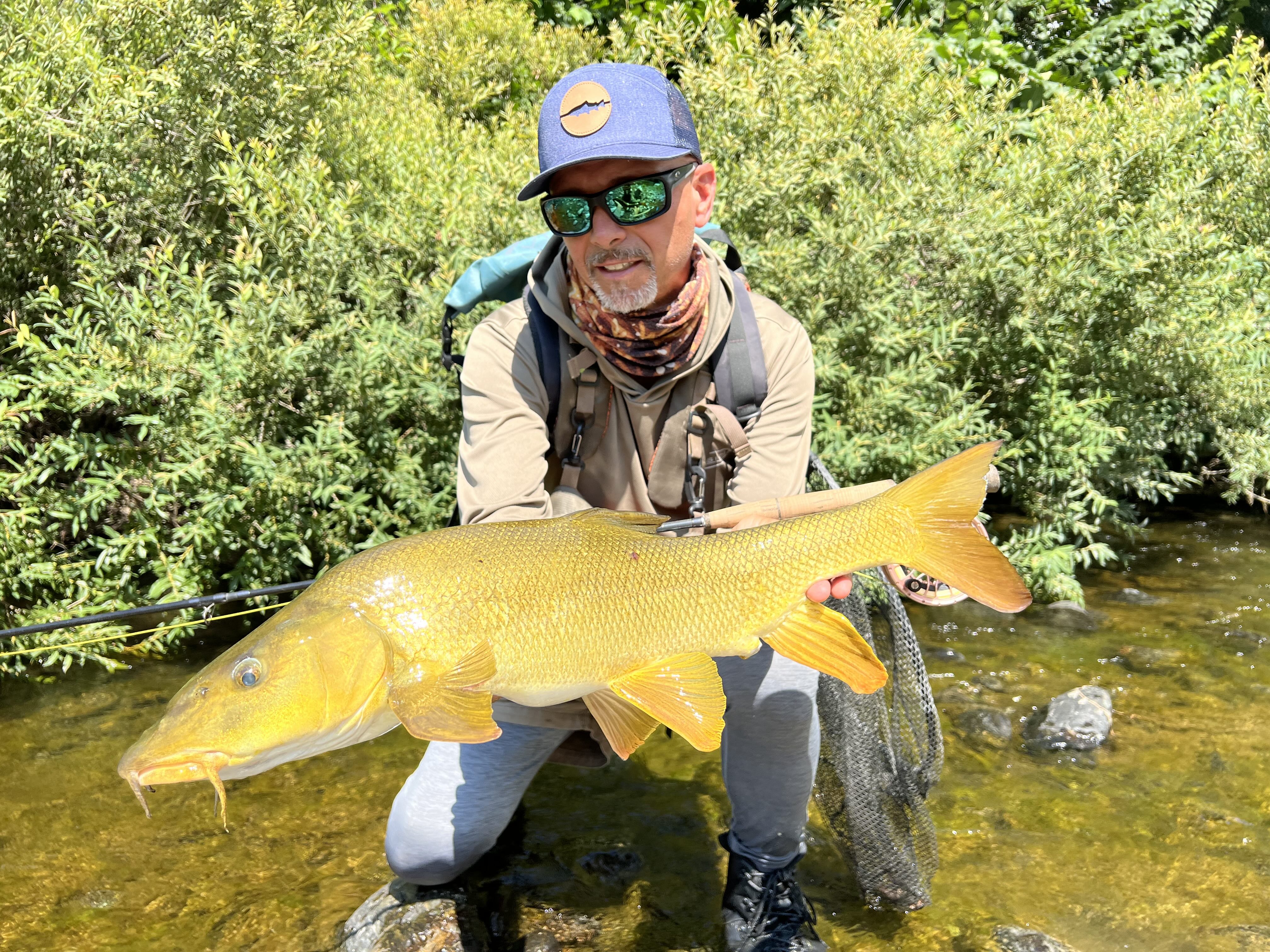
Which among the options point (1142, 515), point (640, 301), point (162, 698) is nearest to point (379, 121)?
point (162, 698)

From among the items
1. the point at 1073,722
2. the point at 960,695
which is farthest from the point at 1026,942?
the point at 960,695

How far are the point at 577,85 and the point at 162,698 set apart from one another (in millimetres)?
3748

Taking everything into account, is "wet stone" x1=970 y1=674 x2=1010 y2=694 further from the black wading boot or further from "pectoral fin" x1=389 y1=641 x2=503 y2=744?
"pectoral fin" x1=389 y1=641 x2=503 y2=744

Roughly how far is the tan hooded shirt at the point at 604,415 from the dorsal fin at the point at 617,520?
51 cm

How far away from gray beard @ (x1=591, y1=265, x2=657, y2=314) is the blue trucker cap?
35 cm

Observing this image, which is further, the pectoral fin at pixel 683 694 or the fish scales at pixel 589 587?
the pectoral fin at pixel 683 694

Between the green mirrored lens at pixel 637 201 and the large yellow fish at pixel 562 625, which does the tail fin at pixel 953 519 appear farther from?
the green mirrored lens at pixel 637 201

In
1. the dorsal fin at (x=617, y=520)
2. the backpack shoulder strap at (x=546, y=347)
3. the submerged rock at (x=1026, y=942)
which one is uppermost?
the backpack shoulder strap at (x=546, y=347)

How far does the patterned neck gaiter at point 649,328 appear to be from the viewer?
3160 millimetres

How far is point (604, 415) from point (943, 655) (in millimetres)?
3179

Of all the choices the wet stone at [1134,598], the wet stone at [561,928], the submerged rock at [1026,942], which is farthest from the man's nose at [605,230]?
the wet stone at [1134,598]

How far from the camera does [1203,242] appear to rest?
5.88 metres

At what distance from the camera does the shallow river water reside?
3.48 metres

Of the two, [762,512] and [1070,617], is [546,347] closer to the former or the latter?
[762,512]
